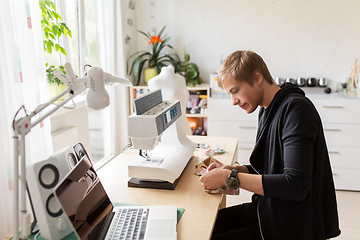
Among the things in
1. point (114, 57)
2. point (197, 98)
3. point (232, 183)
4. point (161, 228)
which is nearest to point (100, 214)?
point (161, 228)

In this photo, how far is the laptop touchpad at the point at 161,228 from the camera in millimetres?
1121

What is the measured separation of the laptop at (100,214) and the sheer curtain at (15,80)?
51 centimetres

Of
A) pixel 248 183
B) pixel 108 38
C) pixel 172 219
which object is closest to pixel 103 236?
pixel 172 219

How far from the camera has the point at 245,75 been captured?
1278 mm

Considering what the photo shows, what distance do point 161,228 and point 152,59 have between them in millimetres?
2586

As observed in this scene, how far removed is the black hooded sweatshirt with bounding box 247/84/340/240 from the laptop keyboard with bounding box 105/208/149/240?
48 cm

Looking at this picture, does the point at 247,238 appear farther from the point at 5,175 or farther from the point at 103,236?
the point at 5,175

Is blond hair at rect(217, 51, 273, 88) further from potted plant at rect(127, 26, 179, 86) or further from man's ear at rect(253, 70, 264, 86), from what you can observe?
potted plant at rect(127, 26, 179, 86)

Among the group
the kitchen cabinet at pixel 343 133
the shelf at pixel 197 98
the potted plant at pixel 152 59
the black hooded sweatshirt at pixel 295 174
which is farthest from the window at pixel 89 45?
the kitchen cabinet at pixel 343 133

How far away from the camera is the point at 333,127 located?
3.08 metres

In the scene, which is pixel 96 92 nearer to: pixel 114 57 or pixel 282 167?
pixel 282 167

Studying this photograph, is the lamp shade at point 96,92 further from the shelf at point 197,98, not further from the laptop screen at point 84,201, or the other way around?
the shelf at point 197,98

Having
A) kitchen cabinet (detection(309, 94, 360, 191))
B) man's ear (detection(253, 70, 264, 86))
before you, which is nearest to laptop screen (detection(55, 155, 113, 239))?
man's ear (detection(253, 70, 264, 86))

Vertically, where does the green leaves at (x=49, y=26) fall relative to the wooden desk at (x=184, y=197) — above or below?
above
